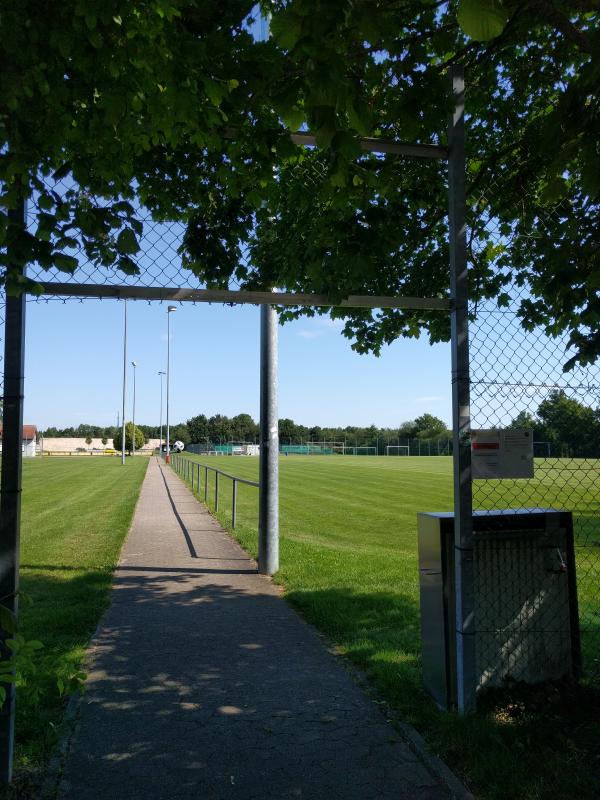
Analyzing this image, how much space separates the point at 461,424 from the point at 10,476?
2461 millimetres

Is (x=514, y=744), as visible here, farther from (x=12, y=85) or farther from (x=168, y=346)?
(x=168, y=346)

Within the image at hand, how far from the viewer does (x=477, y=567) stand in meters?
4.09

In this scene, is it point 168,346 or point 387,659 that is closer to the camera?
point 387,659

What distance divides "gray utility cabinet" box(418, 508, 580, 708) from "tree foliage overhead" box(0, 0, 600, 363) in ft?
4.10

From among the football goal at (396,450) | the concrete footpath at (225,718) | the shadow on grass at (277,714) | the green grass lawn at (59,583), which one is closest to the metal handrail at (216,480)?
the green grass lawn at (59,583)

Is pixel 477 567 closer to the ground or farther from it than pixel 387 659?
farther from it

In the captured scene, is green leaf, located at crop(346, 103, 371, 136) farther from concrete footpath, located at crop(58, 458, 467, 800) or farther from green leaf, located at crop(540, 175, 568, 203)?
concrete footpath, located at crop(58, 458, 467, 800)

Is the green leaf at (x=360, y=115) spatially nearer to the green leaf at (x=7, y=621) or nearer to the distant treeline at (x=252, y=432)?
the green leaf at (x=7, y=621)

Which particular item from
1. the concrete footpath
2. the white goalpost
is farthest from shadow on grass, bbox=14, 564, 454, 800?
the white goalpost

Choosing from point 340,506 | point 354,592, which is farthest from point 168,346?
point 354,592

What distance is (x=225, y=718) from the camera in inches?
151

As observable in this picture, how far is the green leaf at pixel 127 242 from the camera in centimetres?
325

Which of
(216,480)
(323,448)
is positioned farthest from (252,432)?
(216,480)

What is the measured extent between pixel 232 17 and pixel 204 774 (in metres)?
4.28
